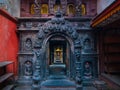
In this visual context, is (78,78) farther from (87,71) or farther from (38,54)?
(38,54)

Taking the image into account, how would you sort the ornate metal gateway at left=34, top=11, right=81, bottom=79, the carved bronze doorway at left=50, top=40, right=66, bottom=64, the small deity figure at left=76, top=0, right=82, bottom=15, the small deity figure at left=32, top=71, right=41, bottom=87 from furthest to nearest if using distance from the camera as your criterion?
the carved bronze doorway at left=50, top=40, right=66, bottom=64 → the small deity figure at left=76, top=0, right=82, bottom=15 → the ornate metal gateway at left=34, top=11, right=81, bottom=79 → the small deity figure at left=32, top=71, right=41, bottom=87

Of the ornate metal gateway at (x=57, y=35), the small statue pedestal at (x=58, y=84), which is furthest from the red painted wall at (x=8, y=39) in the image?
the small statue pedestal at (x=58, y=84)

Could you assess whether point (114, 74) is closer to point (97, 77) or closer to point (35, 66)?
point (97, 77)

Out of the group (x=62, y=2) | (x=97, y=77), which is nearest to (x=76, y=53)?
(x=97, y=77)

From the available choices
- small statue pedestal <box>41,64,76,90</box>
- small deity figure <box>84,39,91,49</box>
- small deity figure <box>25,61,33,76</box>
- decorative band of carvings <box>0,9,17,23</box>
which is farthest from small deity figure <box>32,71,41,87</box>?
small deity figure <box>84,39,91,49</box>

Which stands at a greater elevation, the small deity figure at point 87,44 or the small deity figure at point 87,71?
the small deity figure at point 87,44

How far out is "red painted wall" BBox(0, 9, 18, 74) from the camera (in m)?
7.66

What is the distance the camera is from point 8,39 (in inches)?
339

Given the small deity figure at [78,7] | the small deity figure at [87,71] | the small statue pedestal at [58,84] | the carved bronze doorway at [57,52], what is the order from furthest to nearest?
the carved bronze doorway at [57,52], the small deity figure at [78,7], the small deity figure at [87,71], the small statue pedestal at [58,84]

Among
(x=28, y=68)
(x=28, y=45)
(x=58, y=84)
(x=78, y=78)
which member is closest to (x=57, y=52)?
(x=28, y=45)

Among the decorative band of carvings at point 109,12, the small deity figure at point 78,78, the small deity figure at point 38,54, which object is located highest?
the decorative band of carvings at point 109,12

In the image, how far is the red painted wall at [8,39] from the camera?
766cm

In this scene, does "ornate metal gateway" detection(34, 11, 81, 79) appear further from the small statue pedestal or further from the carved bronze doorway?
the carved bronze doorway

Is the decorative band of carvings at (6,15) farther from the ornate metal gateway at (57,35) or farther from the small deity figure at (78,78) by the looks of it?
the small deity figure at (78,78)
